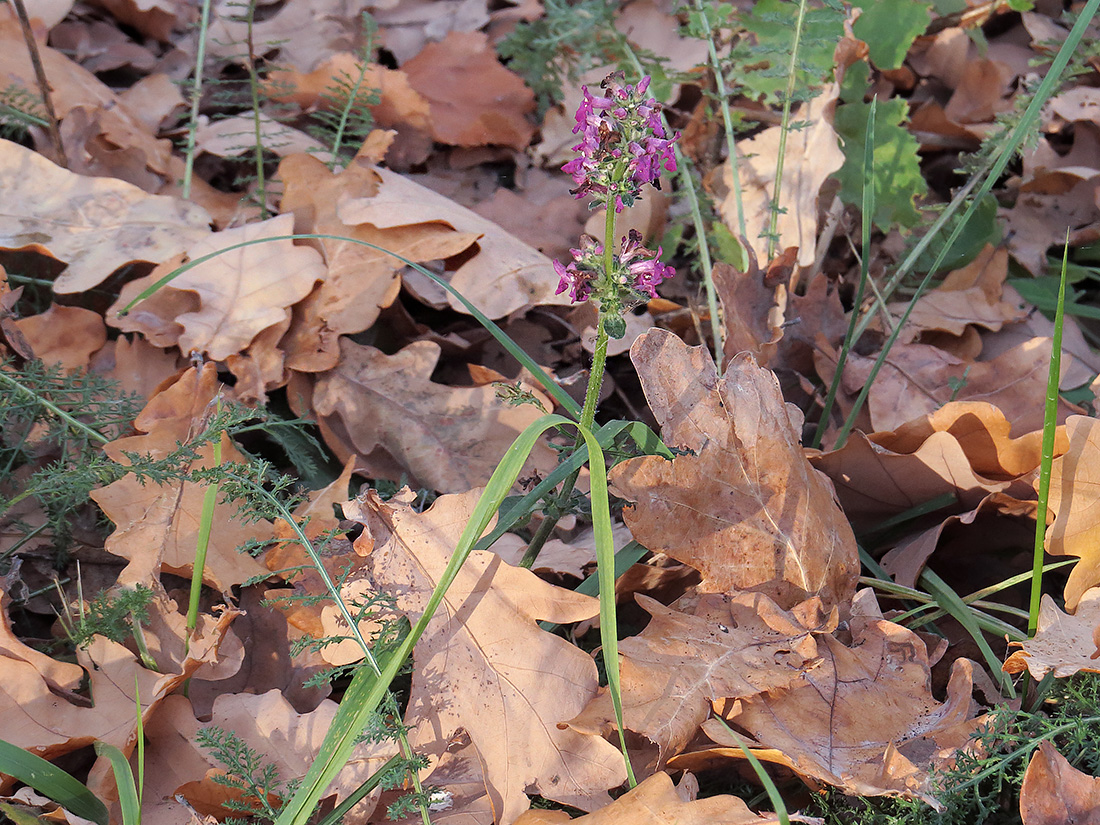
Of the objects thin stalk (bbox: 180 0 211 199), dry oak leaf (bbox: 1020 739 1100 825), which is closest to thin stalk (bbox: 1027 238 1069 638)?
dry oak leaf (bbox: 1020 739 1100 825)

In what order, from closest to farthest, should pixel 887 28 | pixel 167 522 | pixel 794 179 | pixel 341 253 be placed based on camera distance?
pixel 167 522
pixel 341 253
pixel 794 179
pixel 887 28

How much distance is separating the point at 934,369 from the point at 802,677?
1041 millimetres

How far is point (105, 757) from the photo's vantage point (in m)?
1.41

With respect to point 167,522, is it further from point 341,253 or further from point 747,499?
point 747,499

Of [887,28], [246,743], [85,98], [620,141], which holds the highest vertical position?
[620,141]

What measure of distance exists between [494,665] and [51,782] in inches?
27.3

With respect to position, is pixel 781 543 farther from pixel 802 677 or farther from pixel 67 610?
pixel 67 610

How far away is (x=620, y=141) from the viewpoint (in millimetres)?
1221

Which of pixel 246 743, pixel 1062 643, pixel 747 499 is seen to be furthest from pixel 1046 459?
pixel 246 743

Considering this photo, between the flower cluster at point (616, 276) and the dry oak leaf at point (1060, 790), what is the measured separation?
0.90m

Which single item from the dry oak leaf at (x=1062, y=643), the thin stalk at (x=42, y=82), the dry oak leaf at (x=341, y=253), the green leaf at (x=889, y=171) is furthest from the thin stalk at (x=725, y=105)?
the thin stalk at (x=42, y=82)

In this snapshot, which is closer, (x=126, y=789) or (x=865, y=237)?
(x=126, y=789)

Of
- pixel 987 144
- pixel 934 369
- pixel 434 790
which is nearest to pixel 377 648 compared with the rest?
pixel 434 790

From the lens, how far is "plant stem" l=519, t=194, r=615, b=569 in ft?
4.13
